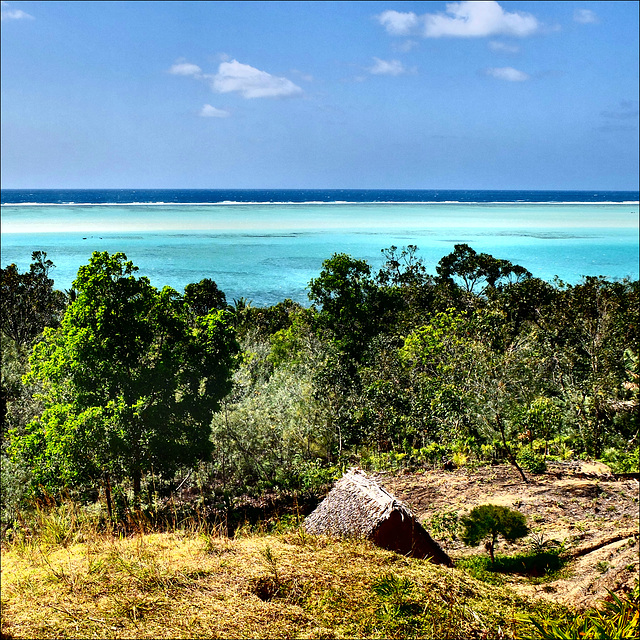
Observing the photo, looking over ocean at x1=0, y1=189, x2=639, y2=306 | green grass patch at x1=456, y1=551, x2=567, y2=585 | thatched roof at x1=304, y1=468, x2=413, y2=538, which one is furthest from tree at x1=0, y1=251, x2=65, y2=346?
green grass patch at x1=456, y1=551, x2=567, y2=585

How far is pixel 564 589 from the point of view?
5559 mm

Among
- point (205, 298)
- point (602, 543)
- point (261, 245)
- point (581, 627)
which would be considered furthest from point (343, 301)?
point (261, 245)

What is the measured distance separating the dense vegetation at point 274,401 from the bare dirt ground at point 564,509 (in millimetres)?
876

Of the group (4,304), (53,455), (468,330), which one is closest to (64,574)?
(53,455)

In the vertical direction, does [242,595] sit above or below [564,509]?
above

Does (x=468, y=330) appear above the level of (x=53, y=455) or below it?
above

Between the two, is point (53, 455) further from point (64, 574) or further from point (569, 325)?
point (569, 325)

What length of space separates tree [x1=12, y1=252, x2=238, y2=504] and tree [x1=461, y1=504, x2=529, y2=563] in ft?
26.5

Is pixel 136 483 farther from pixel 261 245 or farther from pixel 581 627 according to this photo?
pixel 261 245

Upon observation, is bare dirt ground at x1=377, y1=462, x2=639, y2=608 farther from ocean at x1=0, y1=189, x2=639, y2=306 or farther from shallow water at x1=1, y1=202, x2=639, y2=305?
ocean at x1=0, y1=189, x2=639, y2=306

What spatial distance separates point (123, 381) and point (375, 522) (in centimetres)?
982

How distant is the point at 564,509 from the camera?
27.6ft

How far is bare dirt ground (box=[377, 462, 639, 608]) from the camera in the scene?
5.84 m

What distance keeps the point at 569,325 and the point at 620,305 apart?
1970 mm
